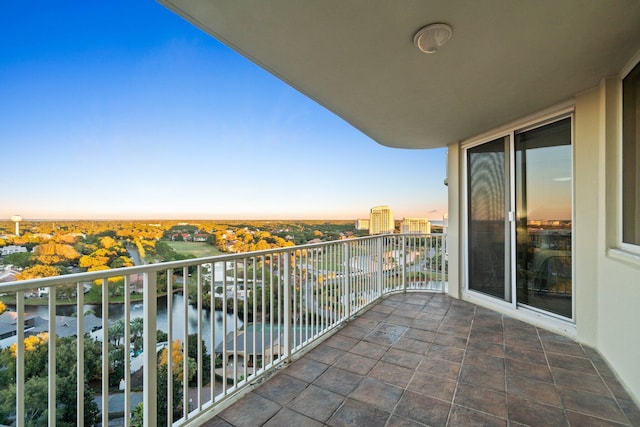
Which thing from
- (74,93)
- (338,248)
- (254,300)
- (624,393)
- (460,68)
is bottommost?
(624,393)

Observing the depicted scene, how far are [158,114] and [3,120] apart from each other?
3.26 m

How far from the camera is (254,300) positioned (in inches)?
84.4

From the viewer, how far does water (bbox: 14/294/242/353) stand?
1.23 m

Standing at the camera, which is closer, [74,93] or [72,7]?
[72,7]

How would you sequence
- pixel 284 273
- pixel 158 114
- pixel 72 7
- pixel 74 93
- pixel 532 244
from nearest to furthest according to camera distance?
pixel 284 273 < pixel 532 244 < pixel 72 7 < pixel 74 93 < pixel 158 114

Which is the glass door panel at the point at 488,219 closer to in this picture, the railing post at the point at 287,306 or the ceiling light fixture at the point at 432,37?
the ceiling light fixture at the point at 432,37

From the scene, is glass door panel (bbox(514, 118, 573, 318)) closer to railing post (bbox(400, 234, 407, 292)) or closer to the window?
the window

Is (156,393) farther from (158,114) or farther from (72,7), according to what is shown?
(158,114)

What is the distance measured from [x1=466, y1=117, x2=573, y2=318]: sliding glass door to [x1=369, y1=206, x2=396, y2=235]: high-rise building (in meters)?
1.47

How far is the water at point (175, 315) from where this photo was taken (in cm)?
123

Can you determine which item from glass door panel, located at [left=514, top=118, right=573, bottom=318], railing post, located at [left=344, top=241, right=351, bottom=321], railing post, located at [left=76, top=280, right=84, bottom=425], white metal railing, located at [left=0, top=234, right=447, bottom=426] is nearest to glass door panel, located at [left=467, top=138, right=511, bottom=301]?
glass door panel, located at [left=514, top=118, right=573, bottom=318]

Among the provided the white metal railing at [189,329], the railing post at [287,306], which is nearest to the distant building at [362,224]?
the white metal railing at [189,329]

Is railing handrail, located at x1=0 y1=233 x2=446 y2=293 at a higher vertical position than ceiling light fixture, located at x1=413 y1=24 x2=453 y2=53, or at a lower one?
lower

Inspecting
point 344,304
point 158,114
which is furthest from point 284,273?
point 158,114
